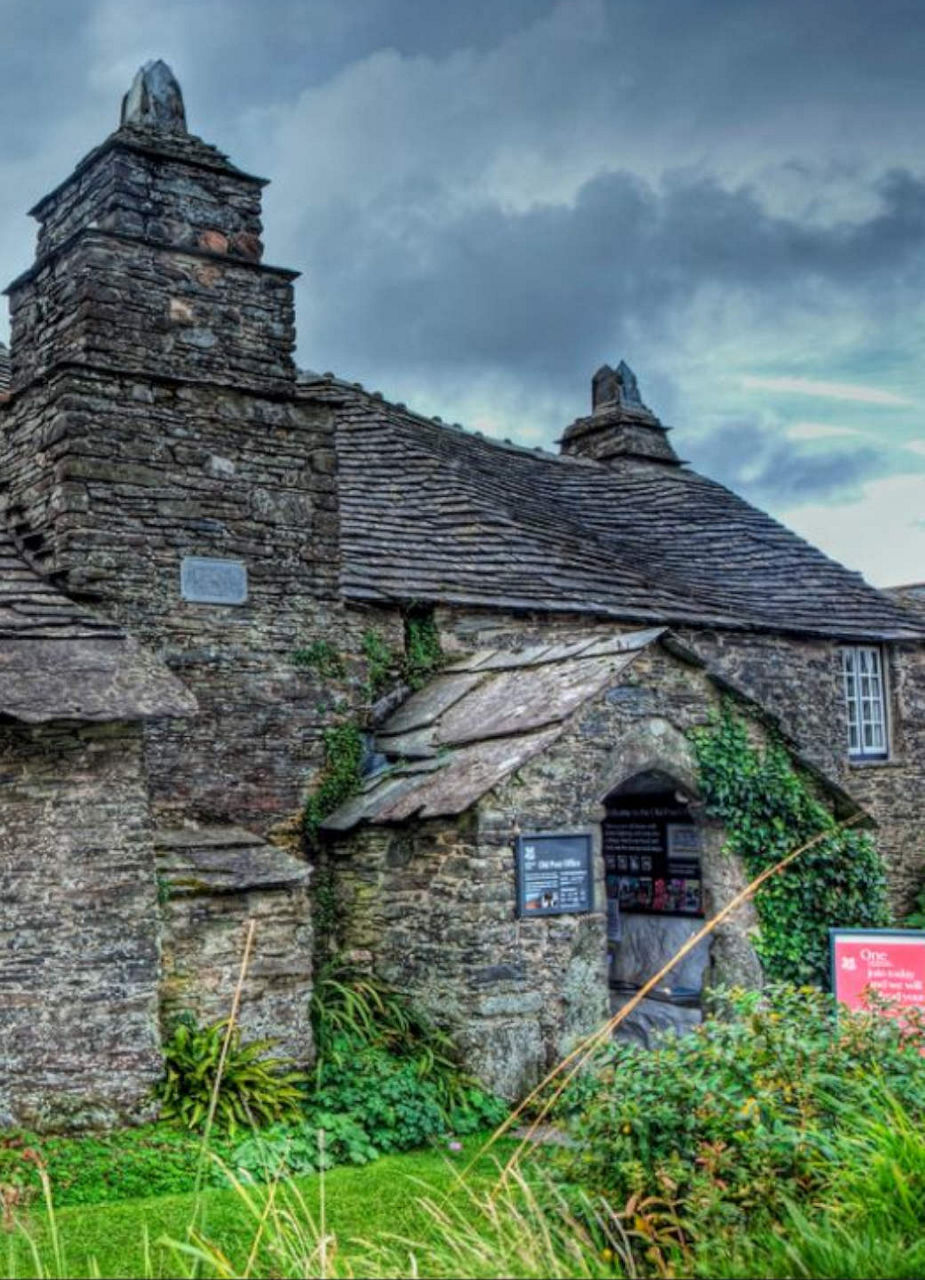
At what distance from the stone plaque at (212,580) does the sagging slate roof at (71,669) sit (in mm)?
1170

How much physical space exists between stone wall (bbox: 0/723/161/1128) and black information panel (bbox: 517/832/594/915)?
108 inches

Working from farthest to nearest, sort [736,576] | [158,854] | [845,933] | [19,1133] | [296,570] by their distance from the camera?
[736,576] < [296,570] < [158,854] < [845,933] < [19,1133]

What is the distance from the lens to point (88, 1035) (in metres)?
8.48

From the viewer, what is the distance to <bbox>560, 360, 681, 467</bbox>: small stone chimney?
22.2 metres

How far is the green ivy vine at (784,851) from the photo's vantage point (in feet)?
36.1

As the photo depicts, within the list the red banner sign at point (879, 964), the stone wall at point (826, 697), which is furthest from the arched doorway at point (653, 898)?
the red banner sign at point (879, 964)

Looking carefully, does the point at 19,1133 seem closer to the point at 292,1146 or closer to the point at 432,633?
the point at 292,1146

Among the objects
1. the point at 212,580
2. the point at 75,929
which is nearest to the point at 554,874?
the point at 75,929

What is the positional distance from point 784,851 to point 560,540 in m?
5.52

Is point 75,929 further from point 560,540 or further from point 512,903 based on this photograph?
point 560,540

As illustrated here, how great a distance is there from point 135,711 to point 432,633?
4.39 metres

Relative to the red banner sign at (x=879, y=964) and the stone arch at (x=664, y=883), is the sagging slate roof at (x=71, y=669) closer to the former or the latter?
the stone arch at (x=664, y=883)

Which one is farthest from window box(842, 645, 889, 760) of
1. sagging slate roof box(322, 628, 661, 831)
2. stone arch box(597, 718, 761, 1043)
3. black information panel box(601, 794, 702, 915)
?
sagging slate roof box(322, 628, 661, 831)

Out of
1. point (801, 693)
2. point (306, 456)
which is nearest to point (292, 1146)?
point (306, 456)
